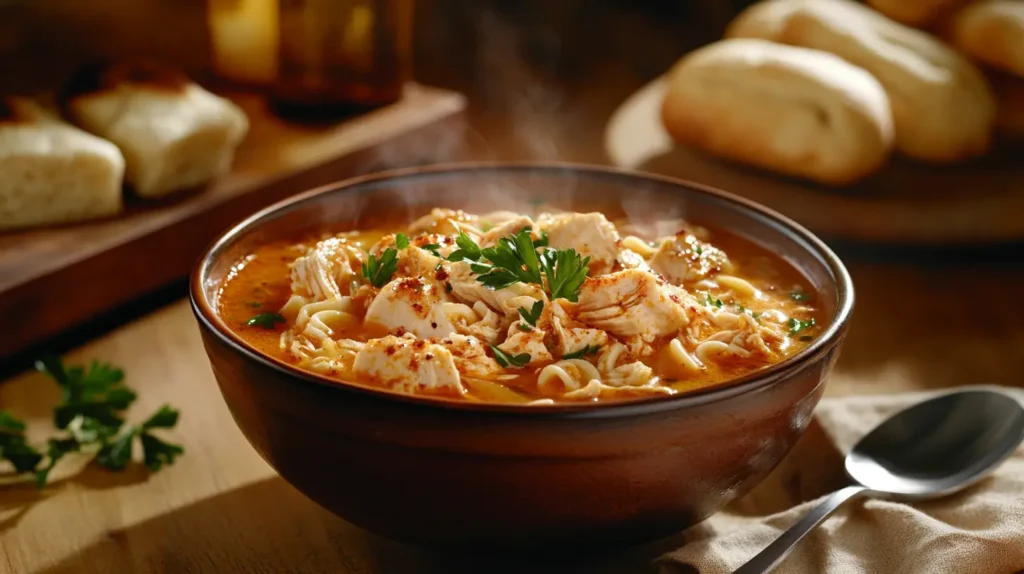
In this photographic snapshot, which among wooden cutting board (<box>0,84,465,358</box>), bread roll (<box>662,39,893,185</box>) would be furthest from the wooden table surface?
bread roll (<box>662,39,893,185</box>)

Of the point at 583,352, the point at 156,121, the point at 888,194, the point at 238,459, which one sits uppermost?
the point at 583,352

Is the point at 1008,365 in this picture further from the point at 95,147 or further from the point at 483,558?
the point at 95,147

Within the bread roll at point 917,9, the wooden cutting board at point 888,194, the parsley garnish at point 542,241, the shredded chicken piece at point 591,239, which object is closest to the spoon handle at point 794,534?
the shredded chicken piece at point 591,239

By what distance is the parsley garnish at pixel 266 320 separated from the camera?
7.94 ft

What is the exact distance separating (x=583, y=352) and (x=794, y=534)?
0.59 meters

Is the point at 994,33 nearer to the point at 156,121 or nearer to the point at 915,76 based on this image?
the point at 915,76

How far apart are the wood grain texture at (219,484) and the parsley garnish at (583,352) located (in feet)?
1.40

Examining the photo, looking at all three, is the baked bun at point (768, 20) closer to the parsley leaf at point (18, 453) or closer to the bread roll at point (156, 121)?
the bread roll at point (156, 121)

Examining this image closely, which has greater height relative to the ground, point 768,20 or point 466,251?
point 466,251

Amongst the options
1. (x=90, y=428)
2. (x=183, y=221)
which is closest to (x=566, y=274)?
(x=90, y=428)

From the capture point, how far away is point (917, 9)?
15.1 ft

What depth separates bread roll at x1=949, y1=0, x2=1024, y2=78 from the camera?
4.21 m

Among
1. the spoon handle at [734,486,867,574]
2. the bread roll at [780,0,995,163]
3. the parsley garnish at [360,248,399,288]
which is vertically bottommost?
the spoon handle at [734,486,867,574]

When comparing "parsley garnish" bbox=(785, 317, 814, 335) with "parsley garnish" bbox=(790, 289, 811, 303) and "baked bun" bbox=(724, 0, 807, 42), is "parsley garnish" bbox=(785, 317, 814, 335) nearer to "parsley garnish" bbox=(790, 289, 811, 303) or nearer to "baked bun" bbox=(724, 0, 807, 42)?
"parsley garnish" bbox=(790, 289, 811, 303)
